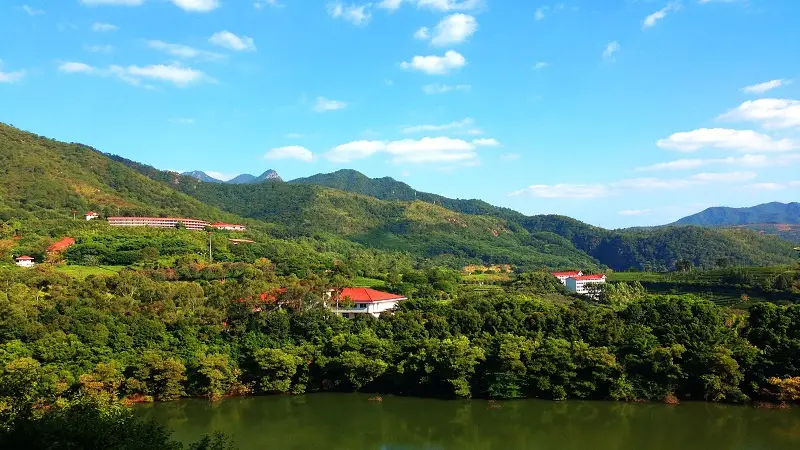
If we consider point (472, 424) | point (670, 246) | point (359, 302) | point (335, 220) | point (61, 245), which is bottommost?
point (472, 424)

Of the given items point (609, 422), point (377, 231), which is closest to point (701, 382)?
point (609, 422)

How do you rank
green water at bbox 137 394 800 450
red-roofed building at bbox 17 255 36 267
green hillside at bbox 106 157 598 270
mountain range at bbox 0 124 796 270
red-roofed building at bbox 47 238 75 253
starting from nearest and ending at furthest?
green water at bbox 137 394 800 450 < red-roofed building at bbox 17 255 36 267 < red-roofed building at bbox 47 238 75 253 < mountain range at bbox 0 124 796 270 < green hillside at bbox 106 157 598 270

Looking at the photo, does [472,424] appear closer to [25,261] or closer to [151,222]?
[25,261]

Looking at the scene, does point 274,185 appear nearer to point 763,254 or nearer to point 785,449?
point 763,254

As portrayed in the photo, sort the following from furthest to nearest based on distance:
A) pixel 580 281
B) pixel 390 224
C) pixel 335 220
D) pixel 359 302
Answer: pixel 390 224
pixel 335 220
pixel 580 281
pixel 359 302

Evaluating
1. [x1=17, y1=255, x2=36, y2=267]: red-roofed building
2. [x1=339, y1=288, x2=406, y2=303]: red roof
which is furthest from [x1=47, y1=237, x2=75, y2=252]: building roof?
[x1=339, y1=288, x2=406, y2=303]: red roof

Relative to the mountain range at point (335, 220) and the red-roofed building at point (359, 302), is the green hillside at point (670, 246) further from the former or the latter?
the red-roofed building at point (359, 302)

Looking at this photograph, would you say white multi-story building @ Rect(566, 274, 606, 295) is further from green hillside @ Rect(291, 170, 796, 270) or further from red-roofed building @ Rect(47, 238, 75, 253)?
red-roofed building @ Rect(47, 238, 75, 253)

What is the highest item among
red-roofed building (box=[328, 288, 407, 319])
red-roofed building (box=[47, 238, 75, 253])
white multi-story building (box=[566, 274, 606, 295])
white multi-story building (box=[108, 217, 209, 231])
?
white multi-story building (box=[108, 217, 209, 231])

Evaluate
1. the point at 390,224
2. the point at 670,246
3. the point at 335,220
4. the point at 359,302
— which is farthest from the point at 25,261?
the point at 670,246
